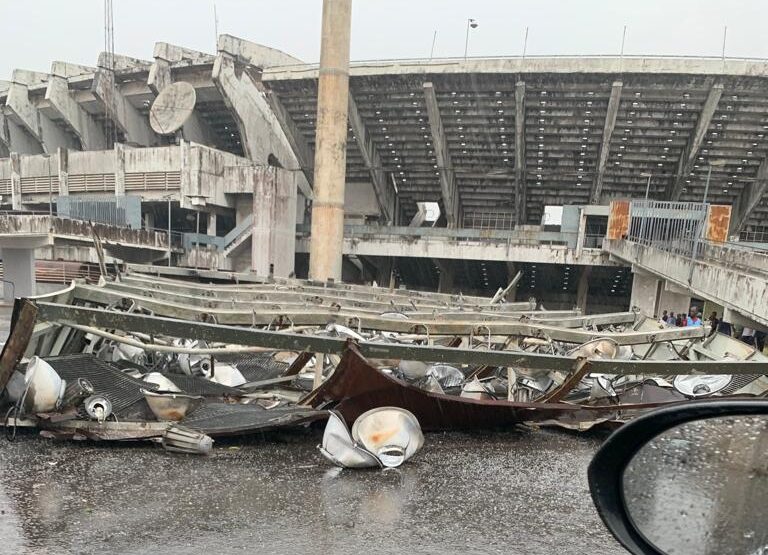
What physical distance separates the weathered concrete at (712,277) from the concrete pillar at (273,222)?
13.3 meters

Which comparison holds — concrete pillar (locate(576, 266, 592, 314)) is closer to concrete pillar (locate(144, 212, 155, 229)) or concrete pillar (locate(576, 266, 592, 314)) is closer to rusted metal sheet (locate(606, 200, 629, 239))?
rusted metal sheet (locate(606, 200, 629, 239))

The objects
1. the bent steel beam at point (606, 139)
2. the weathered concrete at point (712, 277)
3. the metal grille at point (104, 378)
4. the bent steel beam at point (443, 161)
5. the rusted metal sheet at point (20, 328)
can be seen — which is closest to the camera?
the rusted metal sheet at point (20, 328)

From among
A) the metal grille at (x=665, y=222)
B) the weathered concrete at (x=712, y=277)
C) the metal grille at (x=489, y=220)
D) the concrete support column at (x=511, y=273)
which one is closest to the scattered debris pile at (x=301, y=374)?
the weathered concrete at (x=712, y=277)

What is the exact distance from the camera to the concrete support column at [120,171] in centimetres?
2125

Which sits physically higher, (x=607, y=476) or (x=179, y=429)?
(x=607, y=476)

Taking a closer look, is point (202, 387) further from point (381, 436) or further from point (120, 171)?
point (120, 171)

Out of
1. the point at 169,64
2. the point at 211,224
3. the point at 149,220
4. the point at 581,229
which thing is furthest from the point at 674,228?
the point at 149,220

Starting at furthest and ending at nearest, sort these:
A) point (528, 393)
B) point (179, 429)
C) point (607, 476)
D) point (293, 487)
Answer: point (528, 393) → point (179, 429) → point (293, 487) → point (607, 476)

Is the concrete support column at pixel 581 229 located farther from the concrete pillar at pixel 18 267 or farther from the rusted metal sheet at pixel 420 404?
the concrete pillar at pixel 18 267

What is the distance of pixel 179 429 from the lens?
11.0ft

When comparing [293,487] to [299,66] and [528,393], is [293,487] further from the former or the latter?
[299,66]

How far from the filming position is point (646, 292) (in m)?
16.9

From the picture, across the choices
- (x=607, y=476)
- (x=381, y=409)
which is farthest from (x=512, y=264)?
(x=607, y=476)

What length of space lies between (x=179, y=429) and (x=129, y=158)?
21383mm
